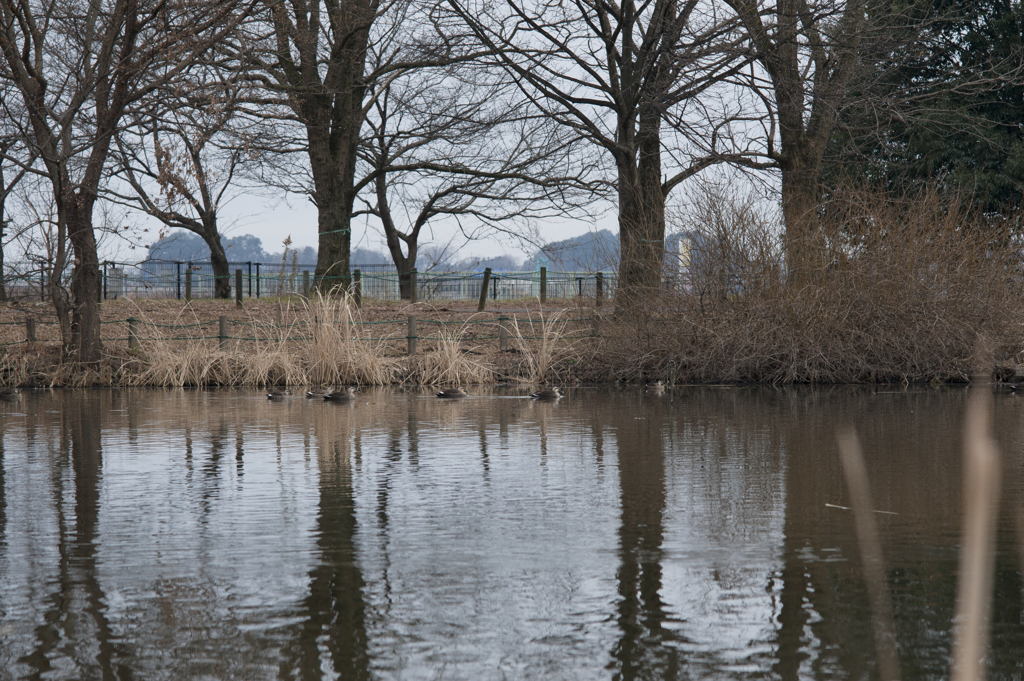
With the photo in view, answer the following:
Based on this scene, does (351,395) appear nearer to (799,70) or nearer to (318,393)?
(318,393)

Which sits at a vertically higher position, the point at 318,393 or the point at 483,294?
the point at 483,294

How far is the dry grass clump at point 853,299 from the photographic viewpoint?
38.6 ft

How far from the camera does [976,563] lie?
3.18 m

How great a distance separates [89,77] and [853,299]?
10859mm

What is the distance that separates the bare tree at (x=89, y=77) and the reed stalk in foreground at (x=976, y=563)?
1125 cm

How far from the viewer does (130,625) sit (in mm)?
2625

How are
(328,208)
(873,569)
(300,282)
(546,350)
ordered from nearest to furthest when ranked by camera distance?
(873,569)
(546,350)
(328,208)
(300,282)

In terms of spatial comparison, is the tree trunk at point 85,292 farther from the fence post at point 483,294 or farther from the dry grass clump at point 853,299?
the dry grass clump at point 853,299

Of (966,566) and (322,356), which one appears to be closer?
(966,566)

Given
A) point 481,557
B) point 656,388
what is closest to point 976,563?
point 481,557

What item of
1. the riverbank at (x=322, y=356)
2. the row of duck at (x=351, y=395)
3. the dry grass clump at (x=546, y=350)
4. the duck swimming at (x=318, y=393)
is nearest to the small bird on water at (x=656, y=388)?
the riverbank at (x=322, y=356)

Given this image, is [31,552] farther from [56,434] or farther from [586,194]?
[586,194]

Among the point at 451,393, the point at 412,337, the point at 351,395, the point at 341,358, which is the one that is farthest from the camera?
the point at 412,337

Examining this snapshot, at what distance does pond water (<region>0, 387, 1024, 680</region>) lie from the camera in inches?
93.7
